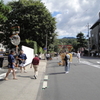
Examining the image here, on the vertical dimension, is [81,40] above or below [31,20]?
above

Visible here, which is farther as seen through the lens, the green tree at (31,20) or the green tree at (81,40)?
the green tree at (81,40)

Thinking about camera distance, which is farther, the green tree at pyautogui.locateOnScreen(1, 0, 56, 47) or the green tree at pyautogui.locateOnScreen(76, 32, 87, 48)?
the green tree at pyautogui.locateOnScreen(76, 32, 87, 48)

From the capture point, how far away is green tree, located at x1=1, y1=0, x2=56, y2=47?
107 feet

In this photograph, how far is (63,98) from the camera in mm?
5598

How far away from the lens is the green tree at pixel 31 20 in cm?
3247

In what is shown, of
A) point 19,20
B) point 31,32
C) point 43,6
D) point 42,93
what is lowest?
point 42,93

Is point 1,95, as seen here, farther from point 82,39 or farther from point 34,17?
point 82,39

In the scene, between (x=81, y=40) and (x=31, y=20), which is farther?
(x=81, y=40)

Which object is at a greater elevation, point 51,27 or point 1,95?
point 51,27

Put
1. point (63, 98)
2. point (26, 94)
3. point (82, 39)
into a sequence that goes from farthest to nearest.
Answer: point (82, 39) < point (26, 94) < point (63, 98)

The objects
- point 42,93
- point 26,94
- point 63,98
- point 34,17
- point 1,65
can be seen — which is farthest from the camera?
point 34,17

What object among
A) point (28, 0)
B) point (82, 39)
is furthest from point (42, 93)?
point (82, 39)

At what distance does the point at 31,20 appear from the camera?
3272 centimetres

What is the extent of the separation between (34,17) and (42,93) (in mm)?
27423
